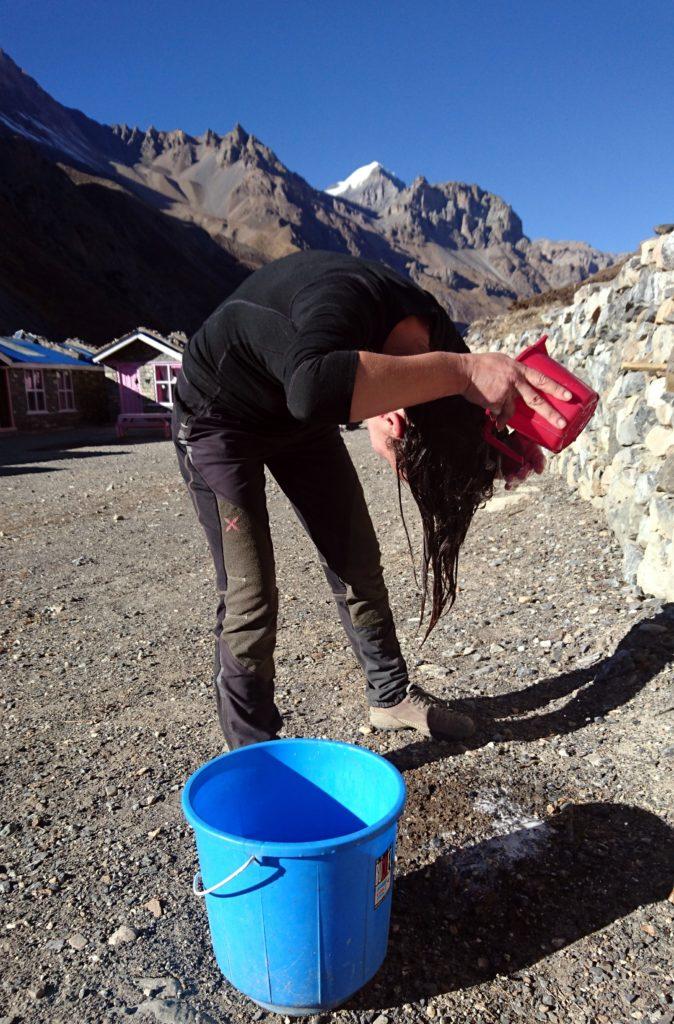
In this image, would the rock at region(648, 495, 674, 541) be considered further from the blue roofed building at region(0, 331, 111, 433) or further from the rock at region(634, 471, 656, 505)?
the blue roofed building at region(0, 331, 111, 433)

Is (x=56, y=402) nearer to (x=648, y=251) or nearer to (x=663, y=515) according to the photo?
(x=648, y=251)

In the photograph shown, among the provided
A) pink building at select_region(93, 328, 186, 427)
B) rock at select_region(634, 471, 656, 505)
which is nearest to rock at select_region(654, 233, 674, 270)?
rock at select_region(634, 471, 656, 505)

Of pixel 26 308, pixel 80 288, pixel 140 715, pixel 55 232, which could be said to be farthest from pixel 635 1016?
pixel 55 232

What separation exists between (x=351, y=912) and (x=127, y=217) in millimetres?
87314

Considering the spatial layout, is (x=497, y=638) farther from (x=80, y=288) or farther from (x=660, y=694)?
(x=80, y=288)

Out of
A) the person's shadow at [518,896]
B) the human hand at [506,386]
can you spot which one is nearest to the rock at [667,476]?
the person's shadow at [518,896]

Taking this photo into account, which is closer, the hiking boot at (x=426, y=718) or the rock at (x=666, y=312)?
the hiking boot at (x=426, y=718)

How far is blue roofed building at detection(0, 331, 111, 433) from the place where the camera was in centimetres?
2164

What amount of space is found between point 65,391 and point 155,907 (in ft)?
77.5

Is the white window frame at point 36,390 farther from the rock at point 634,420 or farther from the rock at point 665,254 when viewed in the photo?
the rock at point 665,254

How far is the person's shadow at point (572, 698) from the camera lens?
282cm

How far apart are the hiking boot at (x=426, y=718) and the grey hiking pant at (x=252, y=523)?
486 mm

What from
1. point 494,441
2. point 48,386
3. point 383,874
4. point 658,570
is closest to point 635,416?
point 658,570

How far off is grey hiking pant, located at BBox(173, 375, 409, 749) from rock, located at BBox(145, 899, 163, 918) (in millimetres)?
529
